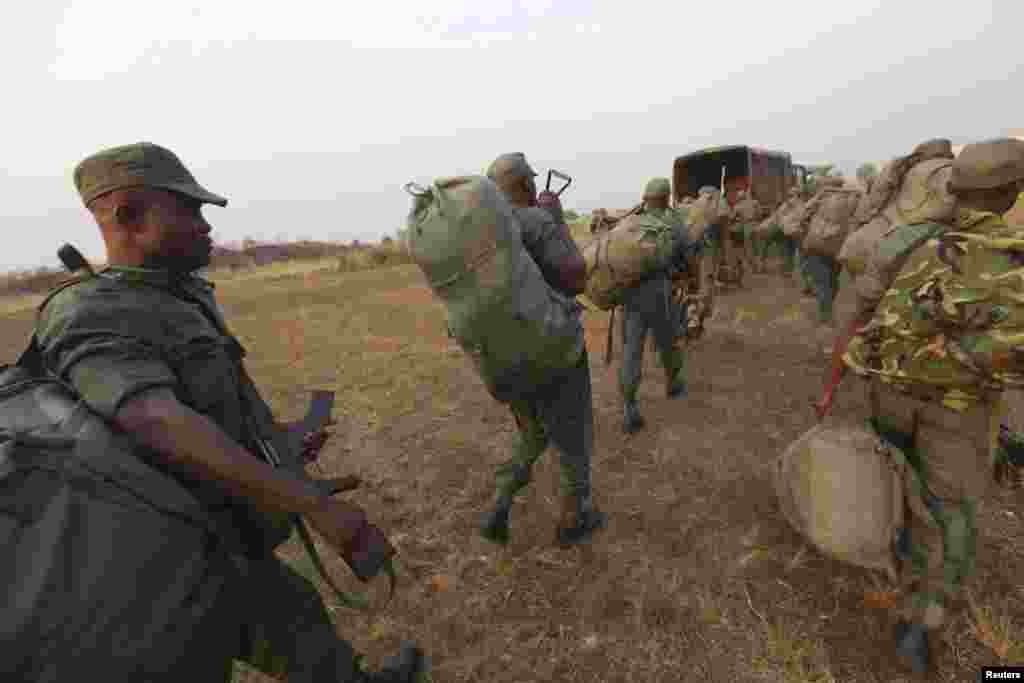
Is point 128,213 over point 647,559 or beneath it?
over

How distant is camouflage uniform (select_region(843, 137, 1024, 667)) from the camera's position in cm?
173

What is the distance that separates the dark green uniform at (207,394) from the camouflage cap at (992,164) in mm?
2465

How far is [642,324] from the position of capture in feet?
13.1

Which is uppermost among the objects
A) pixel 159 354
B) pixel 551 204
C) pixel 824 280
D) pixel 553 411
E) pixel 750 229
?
pixel 551 204

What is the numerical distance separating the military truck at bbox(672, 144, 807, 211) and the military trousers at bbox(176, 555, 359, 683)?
11763mm

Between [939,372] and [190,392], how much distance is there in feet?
7.83

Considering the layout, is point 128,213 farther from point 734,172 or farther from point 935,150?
point 734,172

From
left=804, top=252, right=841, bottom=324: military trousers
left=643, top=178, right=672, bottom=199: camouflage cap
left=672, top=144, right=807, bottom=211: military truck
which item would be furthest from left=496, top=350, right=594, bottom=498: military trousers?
left=672, top=144, right=807, bottom=211: military truck

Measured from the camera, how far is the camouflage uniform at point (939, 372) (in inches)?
68.2

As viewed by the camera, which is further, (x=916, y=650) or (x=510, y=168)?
(x=510, y=168)

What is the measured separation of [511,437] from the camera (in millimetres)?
4184

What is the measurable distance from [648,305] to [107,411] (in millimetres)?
3388

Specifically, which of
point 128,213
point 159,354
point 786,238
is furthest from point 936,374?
point 786,238

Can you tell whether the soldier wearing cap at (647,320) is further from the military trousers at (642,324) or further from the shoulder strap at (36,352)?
the shoulder strap at (36,352)
